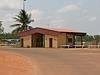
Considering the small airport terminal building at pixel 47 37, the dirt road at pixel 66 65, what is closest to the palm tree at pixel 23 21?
the small airport terminal building at pixel 47 37

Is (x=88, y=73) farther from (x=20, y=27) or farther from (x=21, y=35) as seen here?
(x=20, y=27)

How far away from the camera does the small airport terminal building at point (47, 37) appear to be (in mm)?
60575

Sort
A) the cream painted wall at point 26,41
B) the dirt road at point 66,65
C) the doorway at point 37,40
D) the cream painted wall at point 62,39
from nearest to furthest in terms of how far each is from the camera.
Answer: the dirt road at point 66,65, the cream painted wall at point 62,39, the doorway at point 37,40, the cream painted wall at point 26,41

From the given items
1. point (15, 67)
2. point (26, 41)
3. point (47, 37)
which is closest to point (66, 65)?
point (15, 67)

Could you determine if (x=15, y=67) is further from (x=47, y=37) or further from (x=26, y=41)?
(x=26, y=41)

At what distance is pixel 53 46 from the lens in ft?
200

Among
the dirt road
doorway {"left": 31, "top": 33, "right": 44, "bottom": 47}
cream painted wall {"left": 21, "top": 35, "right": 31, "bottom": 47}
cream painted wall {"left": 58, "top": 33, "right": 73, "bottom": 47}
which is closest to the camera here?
the dirt road

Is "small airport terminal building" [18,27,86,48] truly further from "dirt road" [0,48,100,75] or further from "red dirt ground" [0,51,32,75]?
"red dirt ground" [0,51,32,75]

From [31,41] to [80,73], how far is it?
48.0 metres

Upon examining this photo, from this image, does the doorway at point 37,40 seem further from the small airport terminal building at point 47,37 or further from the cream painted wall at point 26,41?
the cream painted wall at point 26,41

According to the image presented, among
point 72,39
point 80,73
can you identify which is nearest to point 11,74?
point 80,73

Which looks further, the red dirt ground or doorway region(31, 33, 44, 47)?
doorway region(31, 33, 44, 47)

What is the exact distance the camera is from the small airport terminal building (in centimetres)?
6058

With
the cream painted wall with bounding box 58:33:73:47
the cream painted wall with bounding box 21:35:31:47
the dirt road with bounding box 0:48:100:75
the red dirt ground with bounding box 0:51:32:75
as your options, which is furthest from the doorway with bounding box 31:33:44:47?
the red dirt ground with bounding box 0:51:32:75
